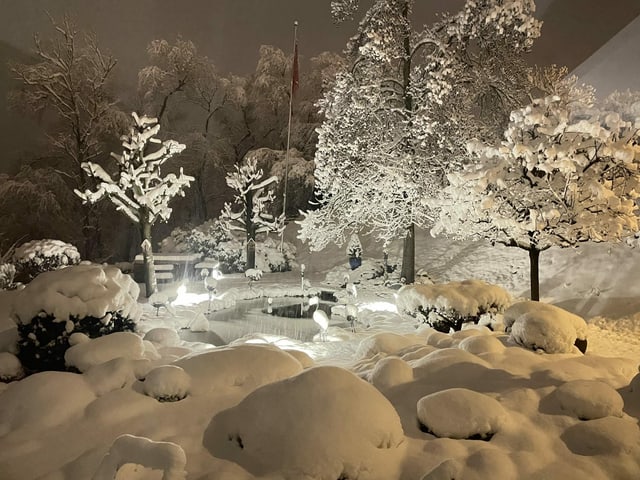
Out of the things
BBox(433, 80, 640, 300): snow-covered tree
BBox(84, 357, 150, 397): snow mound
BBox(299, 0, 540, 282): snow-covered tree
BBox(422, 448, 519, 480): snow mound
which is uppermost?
BBox(299, 0, 540, 282): snow-covered tree

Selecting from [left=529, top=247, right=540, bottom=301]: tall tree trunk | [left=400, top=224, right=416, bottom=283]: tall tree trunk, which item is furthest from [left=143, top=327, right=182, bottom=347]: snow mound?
[left=400, top=224, right=416, bottom=283]: tall tree trunk

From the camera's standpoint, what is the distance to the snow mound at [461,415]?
3.67 m

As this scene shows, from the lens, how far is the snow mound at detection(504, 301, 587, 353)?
5469 mm

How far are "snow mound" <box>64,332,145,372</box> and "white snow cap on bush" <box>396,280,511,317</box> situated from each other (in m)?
4.92

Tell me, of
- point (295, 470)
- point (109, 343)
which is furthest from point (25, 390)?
point (295, 470)

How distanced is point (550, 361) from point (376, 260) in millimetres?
12977

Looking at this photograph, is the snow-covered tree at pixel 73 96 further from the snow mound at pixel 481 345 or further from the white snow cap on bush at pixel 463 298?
the snow mound at pixel 481 345

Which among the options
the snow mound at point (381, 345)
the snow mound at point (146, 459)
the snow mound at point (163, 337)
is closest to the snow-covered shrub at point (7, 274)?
the snow mound at point (163, 337)

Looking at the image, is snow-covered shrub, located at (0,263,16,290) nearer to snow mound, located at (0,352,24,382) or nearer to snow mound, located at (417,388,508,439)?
snow mound, located at (0,352,24,382)

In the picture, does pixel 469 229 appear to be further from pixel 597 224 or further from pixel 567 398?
pixel 567 398

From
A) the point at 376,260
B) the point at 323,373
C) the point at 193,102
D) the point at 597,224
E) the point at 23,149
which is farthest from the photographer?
the point at 193,102

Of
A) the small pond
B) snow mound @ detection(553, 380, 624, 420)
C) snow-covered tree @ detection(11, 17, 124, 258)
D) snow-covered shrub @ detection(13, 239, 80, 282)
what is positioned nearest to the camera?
snow mound @ detection(553, 380, 624, 420)

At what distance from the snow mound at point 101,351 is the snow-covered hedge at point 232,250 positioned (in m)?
13.0

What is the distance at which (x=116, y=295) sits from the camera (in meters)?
5.98
